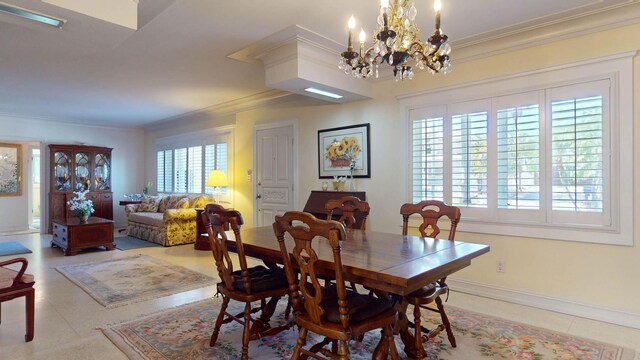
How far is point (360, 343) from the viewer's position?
2605mm

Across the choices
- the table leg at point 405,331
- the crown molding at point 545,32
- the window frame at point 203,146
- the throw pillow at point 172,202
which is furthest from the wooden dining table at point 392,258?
the throw pillow at point 172,202

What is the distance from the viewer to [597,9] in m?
2.90

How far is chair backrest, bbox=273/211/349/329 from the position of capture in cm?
170

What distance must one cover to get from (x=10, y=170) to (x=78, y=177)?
4.90 feet

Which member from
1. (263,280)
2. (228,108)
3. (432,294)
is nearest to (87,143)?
(228,108)

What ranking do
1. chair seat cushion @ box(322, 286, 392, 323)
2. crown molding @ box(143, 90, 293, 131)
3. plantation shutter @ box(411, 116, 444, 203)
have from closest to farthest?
1. chair seat cushion @ box(322, 286, 392, 323)
2. plantation shutter @ box(411, 116, 444, 203)
3. crown molding @ box(143, 90, 293, 131)

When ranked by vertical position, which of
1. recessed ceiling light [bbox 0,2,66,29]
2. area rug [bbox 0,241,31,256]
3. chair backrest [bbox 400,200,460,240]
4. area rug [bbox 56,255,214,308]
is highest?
recessed ceiling light [bbox 0,2,66,29]

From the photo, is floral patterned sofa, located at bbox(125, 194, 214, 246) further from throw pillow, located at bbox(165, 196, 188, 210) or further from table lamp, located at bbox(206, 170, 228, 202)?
table lamp, located at bbox(206, 170, 228, 202)

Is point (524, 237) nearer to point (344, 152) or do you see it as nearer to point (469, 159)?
point (469, 159)

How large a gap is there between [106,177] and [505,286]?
343 inches

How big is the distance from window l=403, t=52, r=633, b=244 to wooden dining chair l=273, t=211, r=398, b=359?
2115 mm

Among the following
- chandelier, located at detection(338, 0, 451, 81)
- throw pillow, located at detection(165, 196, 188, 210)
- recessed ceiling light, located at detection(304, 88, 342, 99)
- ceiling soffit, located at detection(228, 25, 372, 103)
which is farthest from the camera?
throw pillow, located at detection(165, 196, 188, 210)

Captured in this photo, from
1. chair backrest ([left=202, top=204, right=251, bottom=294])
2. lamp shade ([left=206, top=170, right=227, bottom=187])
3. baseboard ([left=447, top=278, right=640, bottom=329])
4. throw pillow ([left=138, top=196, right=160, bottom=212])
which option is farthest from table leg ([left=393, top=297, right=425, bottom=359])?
throw pillow ([left=138, top=196, right=160, bottom=212])

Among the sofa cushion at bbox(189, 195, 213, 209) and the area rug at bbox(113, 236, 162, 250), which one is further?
the sofa cushion at bbox(189, 195, 213, 209)
